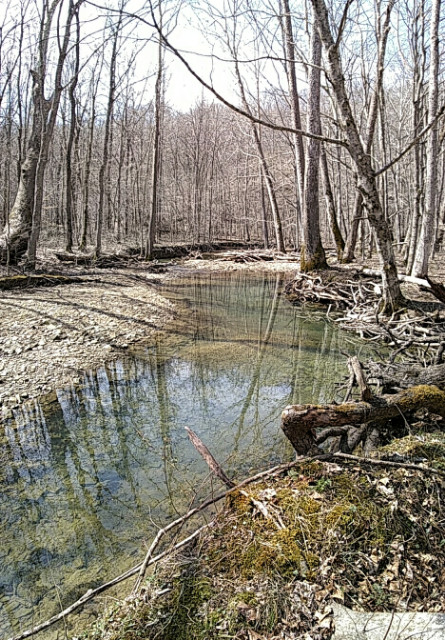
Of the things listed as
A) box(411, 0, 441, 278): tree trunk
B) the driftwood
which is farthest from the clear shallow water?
box(411, 0, 441, 278): tree trunk

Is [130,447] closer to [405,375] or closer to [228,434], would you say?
[228,434]

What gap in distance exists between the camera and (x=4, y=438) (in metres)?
4.67

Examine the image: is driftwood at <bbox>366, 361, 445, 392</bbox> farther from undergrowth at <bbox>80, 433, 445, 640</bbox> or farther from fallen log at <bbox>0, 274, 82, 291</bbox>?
fallen log at <bbox>0, 274, 82, 291</bbox>

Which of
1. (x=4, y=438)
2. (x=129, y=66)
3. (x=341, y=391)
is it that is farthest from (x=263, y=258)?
(x=4, y=438)

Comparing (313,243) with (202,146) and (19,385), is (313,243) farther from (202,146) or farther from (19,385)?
(202,146)

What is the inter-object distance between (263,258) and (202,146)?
15314 millimetres

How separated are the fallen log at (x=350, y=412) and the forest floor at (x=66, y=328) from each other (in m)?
3.92

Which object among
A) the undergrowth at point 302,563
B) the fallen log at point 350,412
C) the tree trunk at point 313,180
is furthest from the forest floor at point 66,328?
the tree trunk at point 313,180

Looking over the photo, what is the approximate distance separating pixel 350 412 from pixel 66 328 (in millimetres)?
6401

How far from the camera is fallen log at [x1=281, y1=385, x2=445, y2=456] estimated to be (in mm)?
3057

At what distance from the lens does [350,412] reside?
10.5ft

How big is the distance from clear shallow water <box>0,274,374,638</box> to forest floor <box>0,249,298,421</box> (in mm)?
443

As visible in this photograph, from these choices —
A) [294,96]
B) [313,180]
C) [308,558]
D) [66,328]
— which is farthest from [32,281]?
[294,96]

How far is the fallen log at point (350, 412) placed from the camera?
3.06 metres
